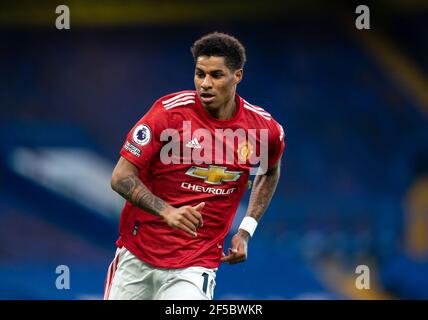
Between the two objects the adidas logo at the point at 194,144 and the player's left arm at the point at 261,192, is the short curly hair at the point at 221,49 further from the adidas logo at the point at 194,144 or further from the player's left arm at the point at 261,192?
the player's left arm at the point at 261,192

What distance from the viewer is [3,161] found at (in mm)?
8414

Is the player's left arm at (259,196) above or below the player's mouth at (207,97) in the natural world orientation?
below

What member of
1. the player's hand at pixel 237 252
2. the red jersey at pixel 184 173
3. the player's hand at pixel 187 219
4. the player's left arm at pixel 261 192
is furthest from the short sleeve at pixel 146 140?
the player's left arm at pixel 261 192

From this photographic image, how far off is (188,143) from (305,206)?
3.26 meters

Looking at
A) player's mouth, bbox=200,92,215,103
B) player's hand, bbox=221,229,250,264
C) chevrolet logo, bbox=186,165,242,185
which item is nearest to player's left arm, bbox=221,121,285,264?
player's hand, bbox=221,229,250,264

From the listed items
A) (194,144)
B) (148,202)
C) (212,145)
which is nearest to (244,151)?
(212,145)

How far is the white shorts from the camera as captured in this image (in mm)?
5203

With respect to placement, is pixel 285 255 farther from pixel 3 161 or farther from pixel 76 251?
pixel 3 161

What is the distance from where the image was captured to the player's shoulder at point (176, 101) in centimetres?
536

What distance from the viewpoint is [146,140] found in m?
5.25

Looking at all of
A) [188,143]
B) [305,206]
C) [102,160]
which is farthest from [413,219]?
[188,143]

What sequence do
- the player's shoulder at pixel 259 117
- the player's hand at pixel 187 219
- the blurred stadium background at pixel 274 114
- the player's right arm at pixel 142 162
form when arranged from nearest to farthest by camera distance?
the player's hand at pixel 187 219
the player's right arm at pixel 142 162
the player's shoulder at pixel 259 117
the blurred stadium background at pixel 274 114

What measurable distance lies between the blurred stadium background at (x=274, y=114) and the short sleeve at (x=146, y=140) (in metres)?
3.16

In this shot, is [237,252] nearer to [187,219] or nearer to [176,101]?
[187,219]
